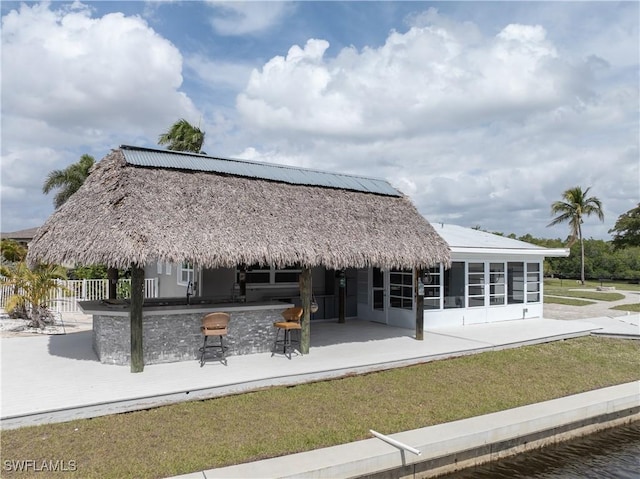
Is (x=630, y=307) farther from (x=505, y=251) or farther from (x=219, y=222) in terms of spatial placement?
(x=219, y=222)

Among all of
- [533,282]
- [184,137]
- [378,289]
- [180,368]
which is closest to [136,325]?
[180,368]

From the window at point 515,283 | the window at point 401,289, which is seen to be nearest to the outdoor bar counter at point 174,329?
the window at point 401,289

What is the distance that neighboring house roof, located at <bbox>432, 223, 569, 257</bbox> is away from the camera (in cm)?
1332

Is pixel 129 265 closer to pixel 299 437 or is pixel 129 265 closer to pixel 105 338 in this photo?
pixel 105 338

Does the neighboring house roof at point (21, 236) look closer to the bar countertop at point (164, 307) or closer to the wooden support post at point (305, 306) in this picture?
the bar countertop at point (164, 307)

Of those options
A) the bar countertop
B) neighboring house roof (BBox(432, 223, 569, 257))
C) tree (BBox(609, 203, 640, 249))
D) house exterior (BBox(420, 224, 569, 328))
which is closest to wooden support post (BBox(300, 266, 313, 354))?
the bar countertop

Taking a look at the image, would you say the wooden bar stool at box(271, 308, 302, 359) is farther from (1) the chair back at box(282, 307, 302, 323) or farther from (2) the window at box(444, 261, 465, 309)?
(2) the window at box(444, 261, 465, 309)

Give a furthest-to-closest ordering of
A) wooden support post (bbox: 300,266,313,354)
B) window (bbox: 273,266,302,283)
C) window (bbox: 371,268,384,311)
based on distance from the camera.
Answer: window (bbox: 371,268,384,311), window (bbox: 273,266,302,283), wooden support post (bbox: 300,266,313,354)

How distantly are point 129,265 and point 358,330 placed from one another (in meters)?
6.79

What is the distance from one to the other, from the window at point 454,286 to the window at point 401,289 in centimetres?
109

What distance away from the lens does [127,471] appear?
4949 millimetres

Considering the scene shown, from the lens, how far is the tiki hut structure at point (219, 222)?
811 cm

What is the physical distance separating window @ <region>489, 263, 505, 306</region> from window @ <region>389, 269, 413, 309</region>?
285 cm

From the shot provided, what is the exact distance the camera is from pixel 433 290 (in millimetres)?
13391
